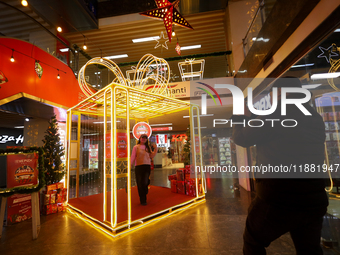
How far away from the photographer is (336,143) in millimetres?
2268

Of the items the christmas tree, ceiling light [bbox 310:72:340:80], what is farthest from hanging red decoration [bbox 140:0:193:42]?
the christmas tree

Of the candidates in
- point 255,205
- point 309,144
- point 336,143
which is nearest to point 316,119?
point 309,144

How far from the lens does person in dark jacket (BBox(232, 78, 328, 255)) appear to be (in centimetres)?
119

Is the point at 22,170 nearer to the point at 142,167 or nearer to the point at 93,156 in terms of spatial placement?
the point at 142,167

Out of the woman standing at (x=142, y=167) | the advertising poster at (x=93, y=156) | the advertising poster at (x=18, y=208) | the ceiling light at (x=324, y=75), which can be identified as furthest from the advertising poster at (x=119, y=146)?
the advertising poster at (x=93, y=156)

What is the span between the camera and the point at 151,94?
Result: 150 inches

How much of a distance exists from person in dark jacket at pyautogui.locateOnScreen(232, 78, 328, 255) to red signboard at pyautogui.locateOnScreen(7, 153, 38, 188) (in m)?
3.55

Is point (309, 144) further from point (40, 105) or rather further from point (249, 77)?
point (40, 105)

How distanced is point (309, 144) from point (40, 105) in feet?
21.6

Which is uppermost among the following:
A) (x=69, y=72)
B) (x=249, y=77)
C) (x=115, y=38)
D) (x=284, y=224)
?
(x=115, y=38)

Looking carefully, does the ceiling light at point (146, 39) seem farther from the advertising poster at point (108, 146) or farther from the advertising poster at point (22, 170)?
the advertising poster at point (22, 170)

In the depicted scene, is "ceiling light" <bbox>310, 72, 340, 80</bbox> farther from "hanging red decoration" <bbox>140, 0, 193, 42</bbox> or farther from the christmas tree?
the christmas tree

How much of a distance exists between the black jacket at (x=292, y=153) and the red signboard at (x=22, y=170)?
11.9 feet

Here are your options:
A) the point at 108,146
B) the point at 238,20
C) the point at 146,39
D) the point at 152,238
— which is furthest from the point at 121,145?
the point at 146,39
